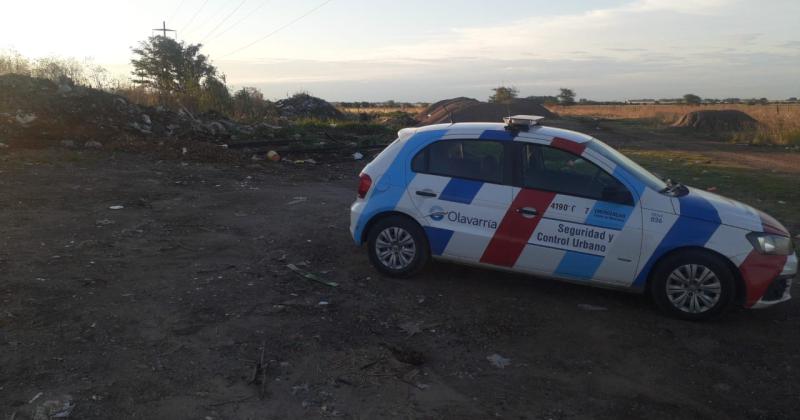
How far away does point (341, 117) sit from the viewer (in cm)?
3291

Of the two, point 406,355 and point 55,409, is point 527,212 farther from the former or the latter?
point 55,409

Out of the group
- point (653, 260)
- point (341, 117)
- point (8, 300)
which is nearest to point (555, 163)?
point (653, 260)

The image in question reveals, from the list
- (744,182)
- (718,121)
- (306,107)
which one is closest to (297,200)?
(744,182)

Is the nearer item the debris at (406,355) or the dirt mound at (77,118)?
the debris at (406,355)

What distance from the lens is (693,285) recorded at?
5.19m

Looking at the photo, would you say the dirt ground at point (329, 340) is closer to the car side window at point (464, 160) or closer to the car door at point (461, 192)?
the car door at point (461, 192)

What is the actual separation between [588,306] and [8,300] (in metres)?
5.26

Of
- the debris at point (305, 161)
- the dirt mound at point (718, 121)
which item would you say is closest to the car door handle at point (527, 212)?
the debris at point (305, 161)

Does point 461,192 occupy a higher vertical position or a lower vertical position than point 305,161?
higher

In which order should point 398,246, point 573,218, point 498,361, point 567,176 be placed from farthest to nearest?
point 398,246 → point 567,176 → point 573,218 → point 498,361

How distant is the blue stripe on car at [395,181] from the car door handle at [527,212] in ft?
3.71

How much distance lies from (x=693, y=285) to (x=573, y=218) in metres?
1.17

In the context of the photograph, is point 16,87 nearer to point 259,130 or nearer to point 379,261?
point 259,130

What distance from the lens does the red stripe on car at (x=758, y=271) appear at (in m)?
5.04
